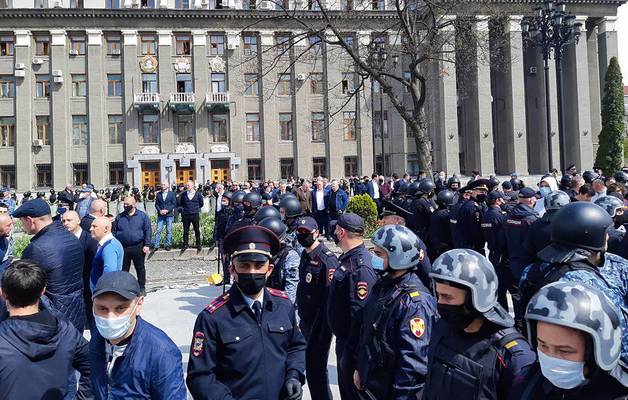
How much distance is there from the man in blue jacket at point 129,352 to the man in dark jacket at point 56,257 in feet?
7.80

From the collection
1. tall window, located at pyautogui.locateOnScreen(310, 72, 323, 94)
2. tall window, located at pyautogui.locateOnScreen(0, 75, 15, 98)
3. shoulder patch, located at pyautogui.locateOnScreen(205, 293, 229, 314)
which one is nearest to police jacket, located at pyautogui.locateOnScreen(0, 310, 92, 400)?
shoulder patch, located at pyautogui.locateOnScreen(205, 293, 229, 314)

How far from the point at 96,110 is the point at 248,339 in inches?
1809

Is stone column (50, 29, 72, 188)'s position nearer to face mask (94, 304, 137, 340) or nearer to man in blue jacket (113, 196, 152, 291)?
man in blue jacket (113, 196, 152, 291)

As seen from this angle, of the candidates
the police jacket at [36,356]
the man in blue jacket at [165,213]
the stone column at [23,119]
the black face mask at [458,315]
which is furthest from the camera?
the stone column at [23,119]

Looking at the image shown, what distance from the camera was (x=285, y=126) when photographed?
47625 millimetres

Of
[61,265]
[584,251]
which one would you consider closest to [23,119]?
[61,265]

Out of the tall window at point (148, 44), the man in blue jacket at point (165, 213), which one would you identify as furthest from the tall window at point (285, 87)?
the man in blue jacket at point (165, 213)

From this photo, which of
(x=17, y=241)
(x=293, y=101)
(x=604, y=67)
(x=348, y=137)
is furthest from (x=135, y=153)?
(x=604, y=67)

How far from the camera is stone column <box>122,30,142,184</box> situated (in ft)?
148

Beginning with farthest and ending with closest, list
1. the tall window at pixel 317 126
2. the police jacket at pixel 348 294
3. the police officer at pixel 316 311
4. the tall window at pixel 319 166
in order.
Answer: the tall window at pixel 319 166
the tall window at pixel 317 126
the police officer at pixel 316 311
the police jacket at pixel 348 294

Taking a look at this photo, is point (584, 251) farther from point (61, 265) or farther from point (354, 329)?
point (61, 265)

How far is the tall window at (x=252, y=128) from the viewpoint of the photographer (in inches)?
1859

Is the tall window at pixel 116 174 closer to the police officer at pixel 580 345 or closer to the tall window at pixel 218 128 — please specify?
the tall window at pixel 218 128

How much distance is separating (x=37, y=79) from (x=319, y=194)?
1443 inches
